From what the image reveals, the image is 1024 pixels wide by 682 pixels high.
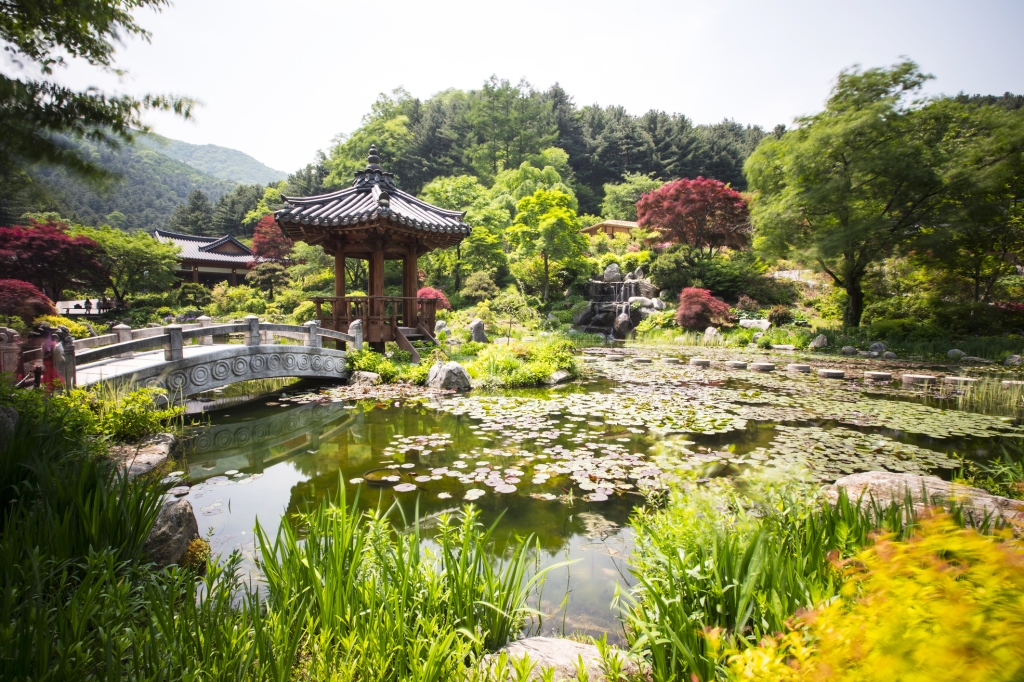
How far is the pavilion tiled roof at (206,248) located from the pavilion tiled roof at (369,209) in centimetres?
2198

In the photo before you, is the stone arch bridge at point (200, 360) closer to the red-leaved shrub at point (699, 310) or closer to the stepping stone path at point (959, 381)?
the stepping stone path at point (959, 381)

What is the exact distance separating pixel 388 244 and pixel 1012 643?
417 inches

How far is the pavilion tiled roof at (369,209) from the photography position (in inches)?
365

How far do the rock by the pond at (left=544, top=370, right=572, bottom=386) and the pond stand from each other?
1017 millimetres

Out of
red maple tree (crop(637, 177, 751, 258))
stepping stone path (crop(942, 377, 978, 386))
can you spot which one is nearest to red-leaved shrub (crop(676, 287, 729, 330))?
red maple tree (crop(637, 177, 751, 258))

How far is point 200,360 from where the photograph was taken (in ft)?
21.9

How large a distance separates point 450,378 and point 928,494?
22.4ft

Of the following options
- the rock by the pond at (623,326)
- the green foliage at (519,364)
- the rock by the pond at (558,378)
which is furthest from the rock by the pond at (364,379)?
the rock by the pond at (623,326)

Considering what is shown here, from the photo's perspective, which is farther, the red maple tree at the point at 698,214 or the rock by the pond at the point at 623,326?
the red maple tree at the point at 698,214

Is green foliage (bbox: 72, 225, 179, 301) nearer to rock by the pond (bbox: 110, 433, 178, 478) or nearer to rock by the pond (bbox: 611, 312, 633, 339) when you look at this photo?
rock by the pond (bbox: 110, 433, 178, 478)

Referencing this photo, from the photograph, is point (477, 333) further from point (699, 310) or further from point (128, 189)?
point (699, 310)

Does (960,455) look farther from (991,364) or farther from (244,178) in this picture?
(244,178)

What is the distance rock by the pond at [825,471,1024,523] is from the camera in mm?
2475

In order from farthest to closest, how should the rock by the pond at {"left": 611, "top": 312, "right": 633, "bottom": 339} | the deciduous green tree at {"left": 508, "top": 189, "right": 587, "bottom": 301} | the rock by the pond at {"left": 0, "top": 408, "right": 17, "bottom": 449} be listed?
the deciduous green tree at {"left": 508, "top": 189, "right": 587, "bottom": 301}, the rock by the pond at {"left": 611, "top": 312, "right": 633, "bottom": 339}, the rock by the pond at {"left": 0, "top": 408, "right": 17, "bottom": 449}
